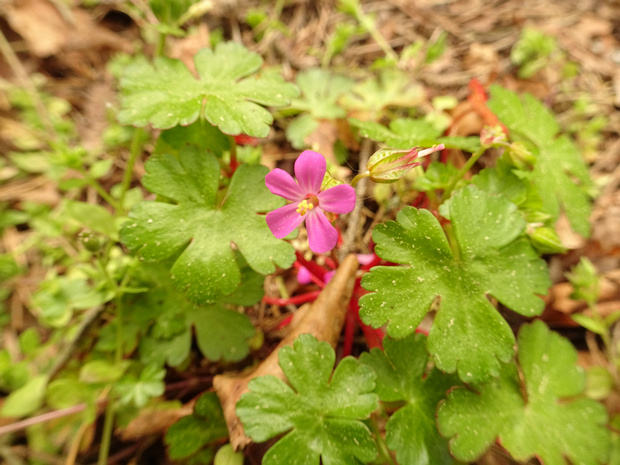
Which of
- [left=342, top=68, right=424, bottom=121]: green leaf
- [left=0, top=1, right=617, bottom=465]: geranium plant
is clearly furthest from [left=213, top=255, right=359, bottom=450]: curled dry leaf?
[left=342, top=68, right=424, bottom=121]: green leaf

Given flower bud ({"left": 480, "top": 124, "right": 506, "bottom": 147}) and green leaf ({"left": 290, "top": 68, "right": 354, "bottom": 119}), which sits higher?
flower bud ({"left": 480, "top": 124, "right": 506, "bottom": 147})

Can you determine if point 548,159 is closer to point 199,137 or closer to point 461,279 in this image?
point 461,279

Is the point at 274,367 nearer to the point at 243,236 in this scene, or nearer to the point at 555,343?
the point at 243,236

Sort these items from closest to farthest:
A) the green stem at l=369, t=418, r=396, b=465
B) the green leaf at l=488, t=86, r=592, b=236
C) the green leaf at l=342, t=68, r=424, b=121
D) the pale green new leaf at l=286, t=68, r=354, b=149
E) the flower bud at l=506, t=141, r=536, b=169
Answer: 1. the green stem at l=369, t=418, r=396, b=465
2. the flower bud at l=506, t=141, r=536, b=169
3. the green leaf at l=488, t=86, r=592, b=236
4. the pale green new leaf at l=286, t=68, r=354, b=149
5. the green leaf at l=342, t=68, r=424, b=121

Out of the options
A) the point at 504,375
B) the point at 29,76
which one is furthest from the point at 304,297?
the point at 29,76

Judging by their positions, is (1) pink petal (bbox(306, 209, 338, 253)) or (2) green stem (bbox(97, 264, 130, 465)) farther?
(2) green stem (bbox(97, 264, 130, 465))

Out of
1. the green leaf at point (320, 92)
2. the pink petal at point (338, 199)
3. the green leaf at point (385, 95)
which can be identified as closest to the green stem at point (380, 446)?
the pink petal at point (338, 199)

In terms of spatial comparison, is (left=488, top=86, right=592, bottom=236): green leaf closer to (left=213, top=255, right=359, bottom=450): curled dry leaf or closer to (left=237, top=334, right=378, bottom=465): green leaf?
(left=213, top=255, right=359, bottom=450): curled dry leaf
